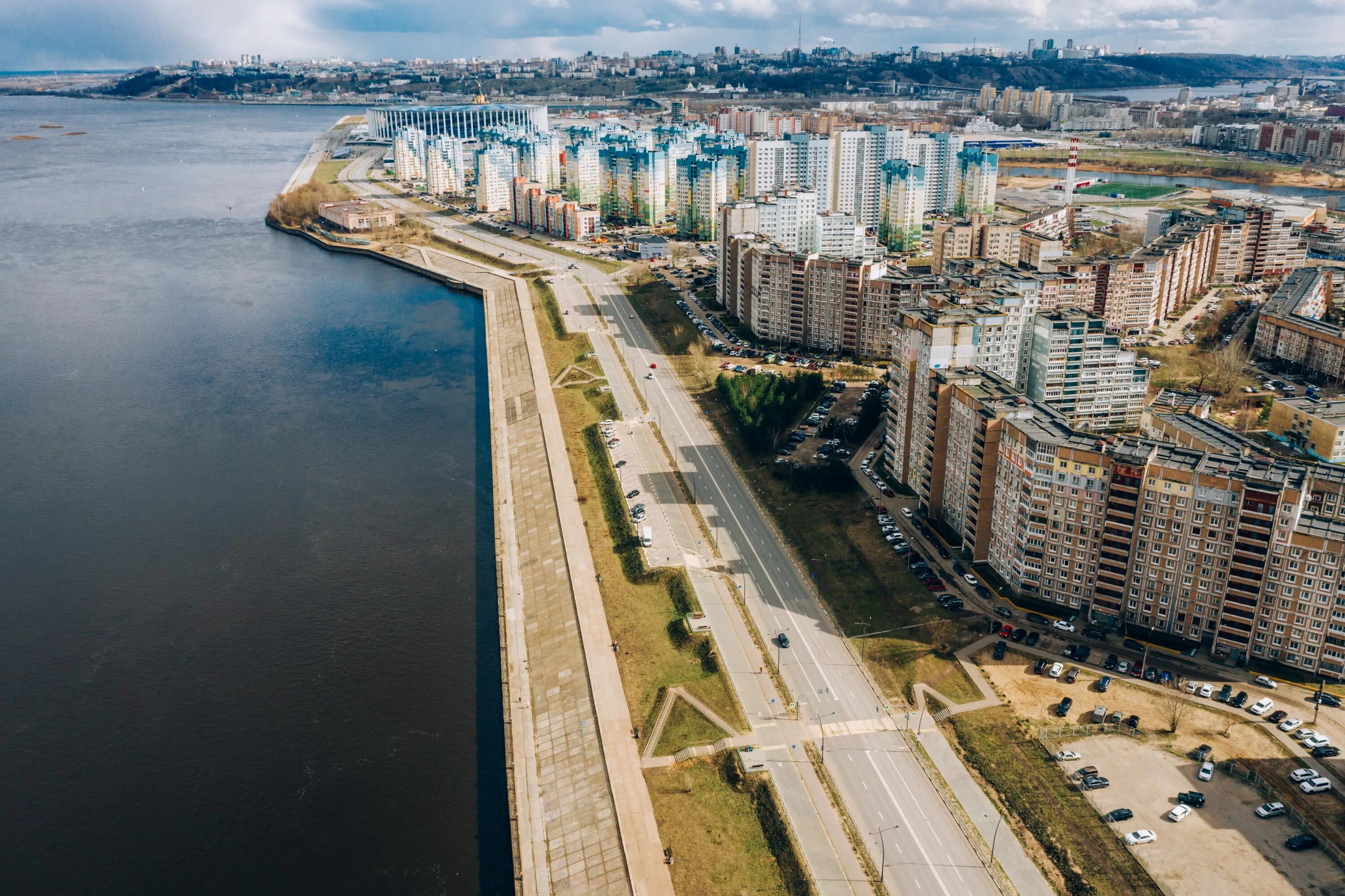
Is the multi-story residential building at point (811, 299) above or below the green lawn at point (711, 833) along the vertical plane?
above

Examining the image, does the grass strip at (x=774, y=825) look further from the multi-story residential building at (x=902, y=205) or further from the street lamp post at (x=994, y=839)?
the multi-story residential building at (x=902, y=205)

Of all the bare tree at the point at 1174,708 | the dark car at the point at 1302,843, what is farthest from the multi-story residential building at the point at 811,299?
the dark car at the point at 1302,843

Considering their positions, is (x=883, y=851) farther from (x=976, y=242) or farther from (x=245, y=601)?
(x=976, y=242)

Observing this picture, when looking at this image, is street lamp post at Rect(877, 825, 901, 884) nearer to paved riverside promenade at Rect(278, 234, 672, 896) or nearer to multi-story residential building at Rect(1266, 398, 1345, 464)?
paved riverside promenade at Rect(278, 234, 672, 896)

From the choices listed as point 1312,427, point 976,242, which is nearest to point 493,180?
point 976,242

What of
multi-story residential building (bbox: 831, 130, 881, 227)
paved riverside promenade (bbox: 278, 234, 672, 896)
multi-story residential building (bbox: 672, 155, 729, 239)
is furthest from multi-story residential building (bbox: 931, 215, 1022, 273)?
paved riverside promenade (bbox: 278, 234, 672, 896)

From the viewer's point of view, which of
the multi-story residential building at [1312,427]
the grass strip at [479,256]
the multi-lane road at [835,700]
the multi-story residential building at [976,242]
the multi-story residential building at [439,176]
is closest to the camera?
the multi-lane road at [835,700]

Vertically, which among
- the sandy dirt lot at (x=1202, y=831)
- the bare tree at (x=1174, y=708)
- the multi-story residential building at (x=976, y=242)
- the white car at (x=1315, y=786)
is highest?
the multi-story residential building at (x=976, y=242)
